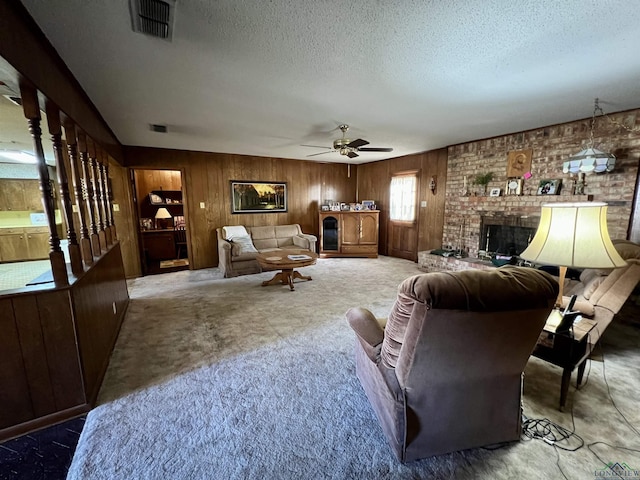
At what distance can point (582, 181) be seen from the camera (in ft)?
11.6

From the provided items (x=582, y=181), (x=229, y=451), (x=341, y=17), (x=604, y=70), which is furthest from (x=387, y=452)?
(x=582, y=181)

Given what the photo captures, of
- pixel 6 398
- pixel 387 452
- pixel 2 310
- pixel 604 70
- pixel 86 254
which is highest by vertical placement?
pixel 604 70

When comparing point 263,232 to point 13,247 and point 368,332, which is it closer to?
point 368,332

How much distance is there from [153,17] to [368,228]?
548 centimetres

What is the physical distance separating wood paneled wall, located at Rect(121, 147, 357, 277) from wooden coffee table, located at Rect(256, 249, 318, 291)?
1848 millimetres

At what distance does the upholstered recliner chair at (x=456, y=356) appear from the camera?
1089 millimetres

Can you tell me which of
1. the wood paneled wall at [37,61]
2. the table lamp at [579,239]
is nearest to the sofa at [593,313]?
the table lamp at [579,239]

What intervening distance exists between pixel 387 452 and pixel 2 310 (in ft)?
7.59

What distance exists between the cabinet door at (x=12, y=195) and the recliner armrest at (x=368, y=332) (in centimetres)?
825

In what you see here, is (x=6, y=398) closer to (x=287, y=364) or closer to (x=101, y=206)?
(x=287, y=364)

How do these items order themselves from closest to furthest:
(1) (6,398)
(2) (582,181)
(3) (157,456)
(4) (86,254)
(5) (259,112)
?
(3) (157,456) < (1) (6,398) < (4) (86,254) < (5) (259,112) < (2) (582,181)

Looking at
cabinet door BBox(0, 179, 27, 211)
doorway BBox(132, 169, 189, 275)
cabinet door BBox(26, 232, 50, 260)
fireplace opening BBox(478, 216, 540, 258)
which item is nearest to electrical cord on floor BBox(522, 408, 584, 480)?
fireplace opening BBox(478, 216, 540, 258)

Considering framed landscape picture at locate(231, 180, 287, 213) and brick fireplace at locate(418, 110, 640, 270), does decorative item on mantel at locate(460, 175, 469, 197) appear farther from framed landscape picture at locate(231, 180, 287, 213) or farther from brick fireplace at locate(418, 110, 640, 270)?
framed landscape picture at locate(231, 180, 287, 213)

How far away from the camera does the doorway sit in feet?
19.9
